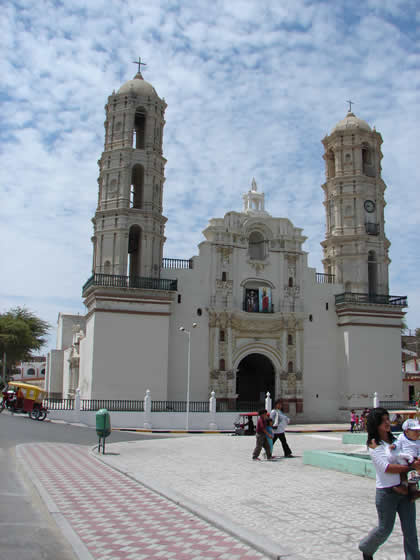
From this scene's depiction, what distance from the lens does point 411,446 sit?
18.8ft

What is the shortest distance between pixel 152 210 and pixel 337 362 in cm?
1604

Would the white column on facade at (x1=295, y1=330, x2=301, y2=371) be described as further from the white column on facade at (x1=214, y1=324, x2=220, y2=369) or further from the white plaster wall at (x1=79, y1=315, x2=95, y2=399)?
the white plaster wall at (x1=79, y1=315, x2=95, y2=399)

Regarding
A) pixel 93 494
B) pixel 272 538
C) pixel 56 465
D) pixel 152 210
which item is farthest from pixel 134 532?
pixel 152 210

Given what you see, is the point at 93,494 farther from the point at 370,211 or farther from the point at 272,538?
the point at 370,211

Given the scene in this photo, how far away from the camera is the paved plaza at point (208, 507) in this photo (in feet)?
22.0

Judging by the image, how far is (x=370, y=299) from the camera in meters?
37.2

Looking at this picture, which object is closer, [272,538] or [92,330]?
[272,538]

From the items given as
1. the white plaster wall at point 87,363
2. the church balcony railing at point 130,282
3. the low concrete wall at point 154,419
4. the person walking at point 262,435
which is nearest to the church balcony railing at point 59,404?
the low concrete wall at point 154,419

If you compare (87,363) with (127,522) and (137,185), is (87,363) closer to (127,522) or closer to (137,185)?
(137,185)

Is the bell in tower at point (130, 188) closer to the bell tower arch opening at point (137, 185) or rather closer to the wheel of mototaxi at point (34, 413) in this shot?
the bell tower arch opening at point (137, 185)

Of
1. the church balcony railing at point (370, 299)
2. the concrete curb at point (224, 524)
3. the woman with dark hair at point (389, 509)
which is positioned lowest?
the concrete curb at point (224, 524)

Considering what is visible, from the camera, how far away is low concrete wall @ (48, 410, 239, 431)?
28.8m

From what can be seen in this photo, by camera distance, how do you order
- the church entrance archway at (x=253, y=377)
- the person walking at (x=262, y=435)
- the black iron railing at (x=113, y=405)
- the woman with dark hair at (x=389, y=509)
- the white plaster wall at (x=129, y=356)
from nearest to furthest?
the woman with dark hair at (x=389, y=509), the person walking at (x=262, y=435), the black iron railing at (x=113, y=405), the white plaster wall at (x=129, y=356), the church entrance archway at (x=253, y=377)

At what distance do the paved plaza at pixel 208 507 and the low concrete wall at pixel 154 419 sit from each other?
13.4m
